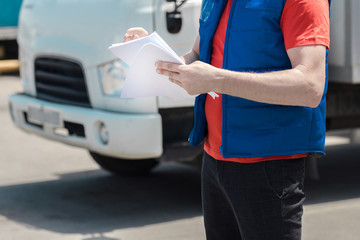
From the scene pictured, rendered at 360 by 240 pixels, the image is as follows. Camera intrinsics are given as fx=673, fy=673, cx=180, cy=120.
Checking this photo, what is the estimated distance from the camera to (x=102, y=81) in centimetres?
446

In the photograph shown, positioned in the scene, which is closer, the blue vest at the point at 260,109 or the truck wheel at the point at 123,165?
the blue vest at the point at 260,109

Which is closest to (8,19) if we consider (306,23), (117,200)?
(117,200)

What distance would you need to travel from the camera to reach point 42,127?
5.02 m

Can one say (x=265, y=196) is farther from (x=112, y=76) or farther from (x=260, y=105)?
(x=112, y=76)

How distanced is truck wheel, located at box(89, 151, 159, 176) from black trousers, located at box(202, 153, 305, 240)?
3769 millimetres

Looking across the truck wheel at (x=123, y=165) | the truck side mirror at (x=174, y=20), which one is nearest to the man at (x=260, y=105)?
the truck side mirror at (x=174, y=20)

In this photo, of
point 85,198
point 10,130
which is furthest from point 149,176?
point 10,130

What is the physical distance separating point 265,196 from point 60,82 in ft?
10.2

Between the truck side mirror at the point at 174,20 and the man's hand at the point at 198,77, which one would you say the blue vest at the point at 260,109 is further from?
the truck side mirror at the point at 174,20

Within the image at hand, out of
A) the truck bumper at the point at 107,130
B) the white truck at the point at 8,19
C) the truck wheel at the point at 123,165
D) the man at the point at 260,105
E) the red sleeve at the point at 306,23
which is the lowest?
the white truck at the point at 8,19

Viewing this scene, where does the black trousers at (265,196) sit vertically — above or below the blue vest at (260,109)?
below

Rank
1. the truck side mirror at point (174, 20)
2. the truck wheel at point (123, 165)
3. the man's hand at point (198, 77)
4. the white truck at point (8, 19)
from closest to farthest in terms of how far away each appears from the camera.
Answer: the man's hand at point (198, 77) → the truck side mirror at point (174, 20) → the truck wheel at point (123, 165) → the white truck at point (8, 19)

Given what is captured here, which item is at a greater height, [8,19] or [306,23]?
[306,23]

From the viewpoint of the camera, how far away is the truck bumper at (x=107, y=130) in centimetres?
424
